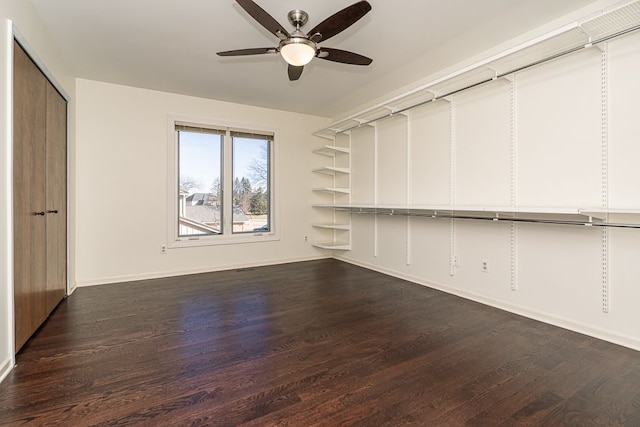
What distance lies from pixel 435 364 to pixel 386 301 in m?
1.25

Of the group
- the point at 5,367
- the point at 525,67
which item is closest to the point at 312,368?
the point at 5,367

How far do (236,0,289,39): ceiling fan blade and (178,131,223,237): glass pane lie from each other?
290cm

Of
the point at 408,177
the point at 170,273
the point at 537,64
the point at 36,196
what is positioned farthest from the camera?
the point at 170,273

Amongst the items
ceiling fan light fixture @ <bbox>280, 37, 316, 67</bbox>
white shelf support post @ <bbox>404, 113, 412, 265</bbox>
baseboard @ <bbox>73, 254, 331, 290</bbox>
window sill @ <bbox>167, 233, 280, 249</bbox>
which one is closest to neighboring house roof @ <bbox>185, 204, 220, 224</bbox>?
window sill @ <bbox>167, 233, 280, 249</bbox>

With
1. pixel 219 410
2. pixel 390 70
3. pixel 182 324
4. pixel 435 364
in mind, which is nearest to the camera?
pixel 219 410

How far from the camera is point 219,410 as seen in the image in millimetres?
1569

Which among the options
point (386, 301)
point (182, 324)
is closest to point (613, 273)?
point (386, 301)

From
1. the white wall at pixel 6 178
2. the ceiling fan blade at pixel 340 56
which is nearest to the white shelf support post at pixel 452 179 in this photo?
the ceiling fan blade at pixel 340 56

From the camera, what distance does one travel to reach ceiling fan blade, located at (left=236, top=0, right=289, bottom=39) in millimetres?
1866

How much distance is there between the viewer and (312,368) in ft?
6.43

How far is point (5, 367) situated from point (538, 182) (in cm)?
417

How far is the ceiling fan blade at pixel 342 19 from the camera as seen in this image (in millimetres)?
1880

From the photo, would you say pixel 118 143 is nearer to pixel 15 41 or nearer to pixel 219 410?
pixel 15 41

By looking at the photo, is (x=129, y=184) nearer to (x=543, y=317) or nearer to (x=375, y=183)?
(x=375, y=183)
